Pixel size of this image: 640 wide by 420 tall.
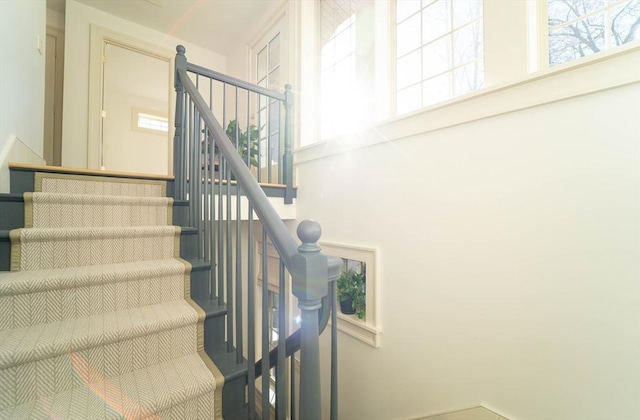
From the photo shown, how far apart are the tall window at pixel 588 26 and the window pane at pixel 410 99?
758 mm

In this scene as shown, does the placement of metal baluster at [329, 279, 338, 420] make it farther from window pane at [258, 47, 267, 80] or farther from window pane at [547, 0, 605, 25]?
window pane at [258, 47, 267, 80]

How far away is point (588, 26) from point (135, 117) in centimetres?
619

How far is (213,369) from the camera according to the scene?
1146 millimetres

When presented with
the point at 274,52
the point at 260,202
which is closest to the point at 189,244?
the point at 260,202

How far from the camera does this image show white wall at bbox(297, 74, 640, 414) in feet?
3.41

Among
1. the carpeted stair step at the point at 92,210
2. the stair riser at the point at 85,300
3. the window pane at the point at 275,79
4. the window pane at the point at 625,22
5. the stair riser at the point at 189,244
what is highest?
the window pane at the point at 275,79

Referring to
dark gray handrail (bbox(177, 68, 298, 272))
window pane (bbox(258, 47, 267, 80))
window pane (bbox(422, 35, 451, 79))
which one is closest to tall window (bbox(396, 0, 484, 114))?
window pane (bbox(422, 35, 451, 79))

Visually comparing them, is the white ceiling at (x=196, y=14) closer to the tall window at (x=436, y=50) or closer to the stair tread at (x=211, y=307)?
the tall window at (x=436, y=50)

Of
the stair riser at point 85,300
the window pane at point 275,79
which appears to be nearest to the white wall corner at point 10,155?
the stair riser at point 85,300

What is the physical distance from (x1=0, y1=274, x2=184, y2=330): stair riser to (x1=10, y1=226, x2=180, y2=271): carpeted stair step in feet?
0.77

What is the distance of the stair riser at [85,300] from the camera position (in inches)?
42.3

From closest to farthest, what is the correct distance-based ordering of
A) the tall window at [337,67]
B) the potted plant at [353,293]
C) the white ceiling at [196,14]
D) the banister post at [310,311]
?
the banister post at [310,311], the potted plant at [353,293], the tall window at [337,67], the white ceiling at [196,14]

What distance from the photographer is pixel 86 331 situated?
107 cm

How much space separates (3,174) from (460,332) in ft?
8.19
